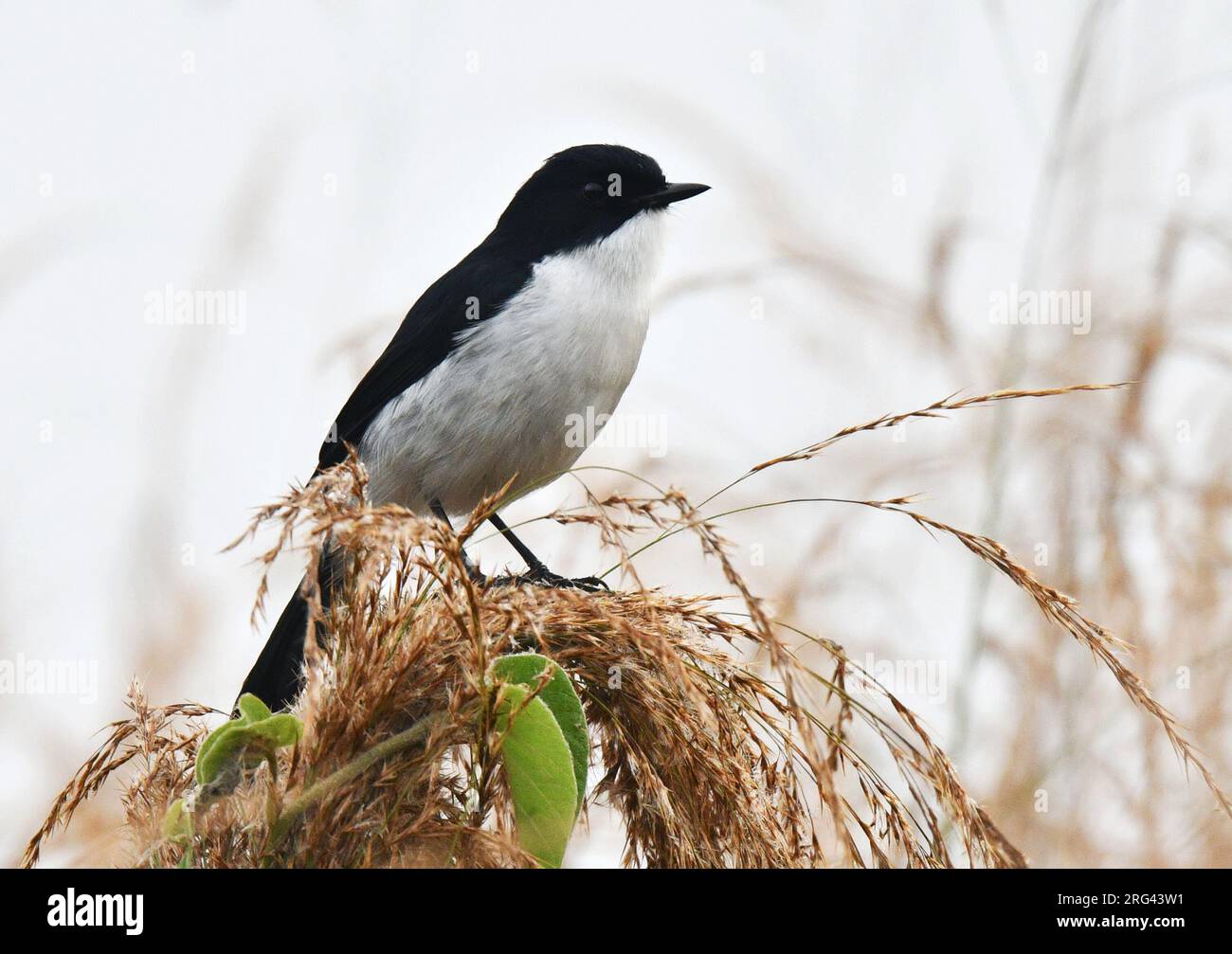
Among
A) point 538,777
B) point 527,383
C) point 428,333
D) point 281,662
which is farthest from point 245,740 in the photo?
point 428,333

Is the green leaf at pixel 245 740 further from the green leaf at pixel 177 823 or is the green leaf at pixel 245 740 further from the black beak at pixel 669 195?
the black beak at pixel 669 195

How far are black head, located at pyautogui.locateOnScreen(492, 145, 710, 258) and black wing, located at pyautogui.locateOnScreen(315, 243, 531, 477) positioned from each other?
0.14 metres

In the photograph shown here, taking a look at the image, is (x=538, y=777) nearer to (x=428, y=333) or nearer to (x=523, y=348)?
(x=523, y=348)

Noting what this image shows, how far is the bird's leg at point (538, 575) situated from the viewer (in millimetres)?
A: 2670

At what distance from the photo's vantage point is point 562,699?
164 centimetres

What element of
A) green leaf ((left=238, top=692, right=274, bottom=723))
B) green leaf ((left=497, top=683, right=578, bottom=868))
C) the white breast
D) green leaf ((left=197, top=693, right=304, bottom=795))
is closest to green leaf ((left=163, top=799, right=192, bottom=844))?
green leaf ((left=197, top=693, right=304, bottom=795))

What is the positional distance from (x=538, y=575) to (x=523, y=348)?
64cm

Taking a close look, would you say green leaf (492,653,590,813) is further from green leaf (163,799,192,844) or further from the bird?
the bird

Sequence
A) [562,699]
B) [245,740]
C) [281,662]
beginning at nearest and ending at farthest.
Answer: [245,740]
[562,699]
[281,662]

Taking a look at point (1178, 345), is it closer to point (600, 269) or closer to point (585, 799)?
point (600, 269)

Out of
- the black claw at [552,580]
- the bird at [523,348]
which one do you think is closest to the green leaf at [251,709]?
the black claw at [552,580]

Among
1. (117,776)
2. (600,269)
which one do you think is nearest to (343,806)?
(117,776)

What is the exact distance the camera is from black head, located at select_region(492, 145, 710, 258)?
3621 millimetres

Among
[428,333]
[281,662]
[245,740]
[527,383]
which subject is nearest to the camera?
[245,740]
